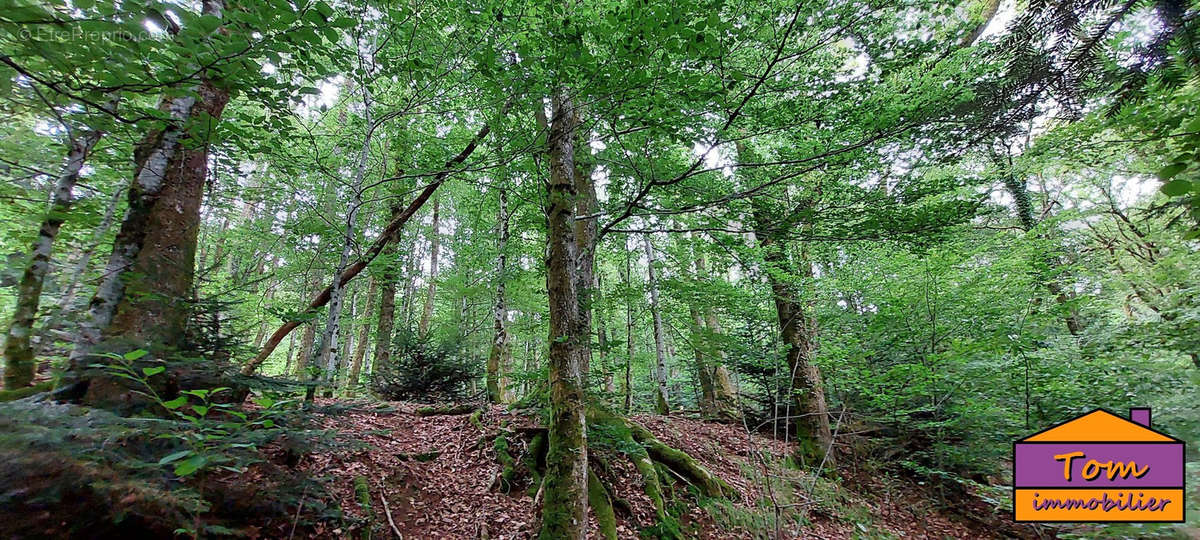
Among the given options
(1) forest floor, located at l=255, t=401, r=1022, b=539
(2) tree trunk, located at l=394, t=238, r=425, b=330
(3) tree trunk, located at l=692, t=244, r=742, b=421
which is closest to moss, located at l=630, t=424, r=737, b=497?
(1) forest floor, located at l=255, t=401, r=1022, b=539

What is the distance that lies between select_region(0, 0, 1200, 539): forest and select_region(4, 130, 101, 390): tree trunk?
0.9 inches

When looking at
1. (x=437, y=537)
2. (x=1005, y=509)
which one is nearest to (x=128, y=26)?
(x=437, y=537)

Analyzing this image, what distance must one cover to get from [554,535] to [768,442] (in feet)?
21.3

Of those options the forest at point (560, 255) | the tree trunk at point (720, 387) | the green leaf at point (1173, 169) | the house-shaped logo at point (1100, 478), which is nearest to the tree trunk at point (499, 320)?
the forest at point (560, 255)

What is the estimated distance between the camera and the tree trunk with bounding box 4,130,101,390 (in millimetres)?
3266

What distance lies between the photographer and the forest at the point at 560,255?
2.22 meters

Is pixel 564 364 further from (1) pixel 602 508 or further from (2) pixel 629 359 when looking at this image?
(2) pixel 629 359

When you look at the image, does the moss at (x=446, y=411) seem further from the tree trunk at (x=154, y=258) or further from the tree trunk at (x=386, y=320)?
the tree trunk at (x=154, y=258)

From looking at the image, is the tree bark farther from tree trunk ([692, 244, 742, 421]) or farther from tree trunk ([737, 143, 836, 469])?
tree trunk ([737, 143, 836, 469])

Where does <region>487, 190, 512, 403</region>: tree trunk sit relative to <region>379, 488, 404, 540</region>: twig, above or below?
above

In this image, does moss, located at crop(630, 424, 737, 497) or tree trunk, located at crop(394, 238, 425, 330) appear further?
tree trunk, located at crop(394, 238, 425, 330)

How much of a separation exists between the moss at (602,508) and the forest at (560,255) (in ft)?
0.10

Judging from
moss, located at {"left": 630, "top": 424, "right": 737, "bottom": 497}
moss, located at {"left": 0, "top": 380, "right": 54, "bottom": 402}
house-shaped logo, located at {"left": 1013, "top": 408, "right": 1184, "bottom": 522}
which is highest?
moss, located at {"left": 0, "top": 380, "right": 54, "bottom": 402}

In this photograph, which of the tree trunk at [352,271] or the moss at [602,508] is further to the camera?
the moss at [602,508]
